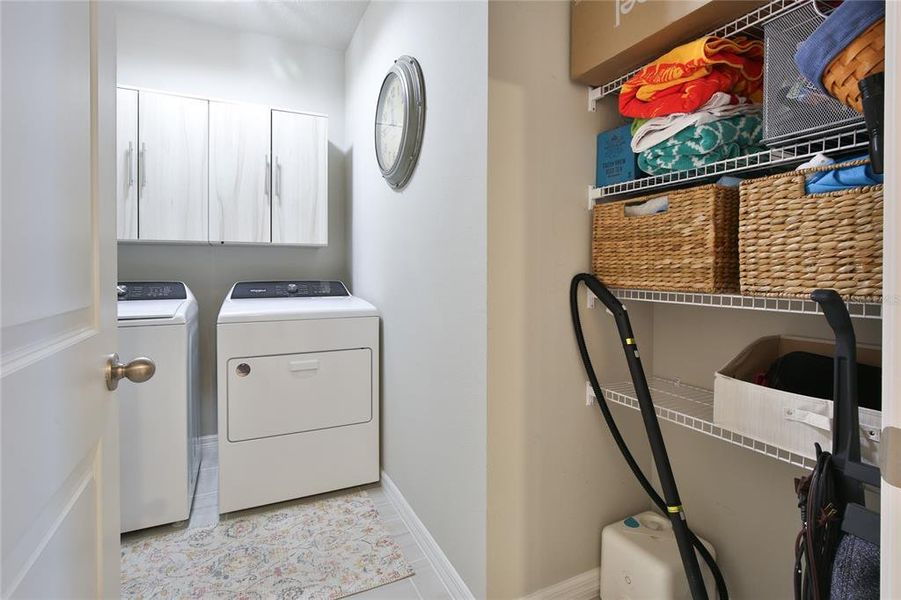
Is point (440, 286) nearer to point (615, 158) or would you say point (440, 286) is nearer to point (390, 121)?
point (615, 158)

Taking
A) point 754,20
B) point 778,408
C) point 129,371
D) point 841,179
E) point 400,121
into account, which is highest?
point 400,121

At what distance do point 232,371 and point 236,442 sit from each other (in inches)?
12.5

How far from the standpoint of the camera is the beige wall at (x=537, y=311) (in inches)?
52.6

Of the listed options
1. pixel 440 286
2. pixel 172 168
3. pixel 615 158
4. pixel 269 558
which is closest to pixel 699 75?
pixel 615 158

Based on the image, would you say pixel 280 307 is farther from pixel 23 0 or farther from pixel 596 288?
pixel 23 0

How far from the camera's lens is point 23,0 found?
46 centimetres

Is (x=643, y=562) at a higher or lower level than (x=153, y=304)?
lower

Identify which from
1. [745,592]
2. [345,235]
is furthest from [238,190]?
[745,592]

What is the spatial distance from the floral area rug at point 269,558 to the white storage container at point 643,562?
71cm

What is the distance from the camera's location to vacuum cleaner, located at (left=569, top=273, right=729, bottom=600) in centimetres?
116

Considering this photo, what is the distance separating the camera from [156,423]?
189 cm

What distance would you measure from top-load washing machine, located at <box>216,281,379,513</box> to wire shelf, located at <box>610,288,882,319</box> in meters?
1.34

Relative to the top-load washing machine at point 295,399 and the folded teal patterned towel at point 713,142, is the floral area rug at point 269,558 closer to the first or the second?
the top-load washing machine at point 295,399

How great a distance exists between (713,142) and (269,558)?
2.03 m
